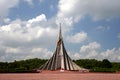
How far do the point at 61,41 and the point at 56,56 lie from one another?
2819 millimetres

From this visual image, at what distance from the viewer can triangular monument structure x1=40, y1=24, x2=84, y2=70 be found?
1676 inches

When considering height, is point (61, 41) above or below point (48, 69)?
above

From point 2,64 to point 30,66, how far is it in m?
5.87

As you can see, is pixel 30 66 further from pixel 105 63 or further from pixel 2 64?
pixel 105 63

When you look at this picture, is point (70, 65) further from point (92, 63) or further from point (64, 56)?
point (92, 63)

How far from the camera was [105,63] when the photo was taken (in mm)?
55500

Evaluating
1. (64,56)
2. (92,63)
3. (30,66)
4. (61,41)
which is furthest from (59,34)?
(92,63)

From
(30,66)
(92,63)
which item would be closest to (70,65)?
(30,66)

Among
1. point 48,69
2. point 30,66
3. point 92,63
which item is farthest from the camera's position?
point 92,63

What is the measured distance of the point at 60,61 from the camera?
44.1 meters

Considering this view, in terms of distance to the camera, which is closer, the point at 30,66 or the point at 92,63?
the point at 30,66

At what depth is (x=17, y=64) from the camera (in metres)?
55.8

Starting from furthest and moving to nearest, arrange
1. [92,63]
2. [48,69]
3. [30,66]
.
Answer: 1. [92,63]
2. [30,66]
3. [48,69]

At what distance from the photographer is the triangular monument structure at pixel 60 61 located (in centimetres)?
4256
